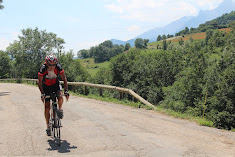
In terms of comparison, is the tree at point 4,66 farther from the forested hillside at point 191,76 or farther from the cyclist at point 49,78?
the cyclist at point 49,78

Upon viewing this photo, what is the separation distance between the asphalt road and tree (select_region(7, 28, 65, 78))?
42.4m

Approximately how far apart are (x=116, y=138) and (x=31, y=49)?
4814 cm

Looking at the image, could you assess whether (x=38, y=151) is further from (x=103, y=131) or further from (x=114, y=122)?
(x=114, y=122)

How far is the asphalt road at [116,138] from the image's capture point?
4.39 m

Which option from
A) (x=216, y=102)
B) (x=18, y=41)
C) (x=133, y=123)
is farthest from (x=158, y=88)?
(x=18, y=41)

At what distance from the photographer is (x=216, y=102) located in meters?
8.38

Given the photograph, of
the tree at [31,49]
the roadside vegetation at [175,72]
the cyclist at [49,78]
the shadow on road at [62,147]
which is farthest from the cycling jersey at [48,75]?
the tree at [31,49]

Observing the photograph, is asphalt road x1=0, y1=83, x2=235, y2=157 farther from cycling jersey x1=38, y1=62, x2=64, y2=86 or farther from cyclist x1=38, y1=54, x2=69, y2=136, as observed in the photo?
cycling jersey x1=38, y1=62, x2=64, y2=86

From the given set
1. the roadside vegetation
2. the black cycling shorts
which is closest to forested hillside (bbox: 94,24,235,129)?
the roadside vegetation

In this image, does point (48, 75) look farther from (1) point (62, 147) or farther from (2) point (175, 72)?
(2) point (175, 72)

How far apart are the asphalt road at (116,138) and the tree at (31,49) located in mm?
42378

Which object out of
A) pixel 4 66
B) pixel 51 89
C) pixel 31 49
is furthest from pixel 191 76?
pixel 4 66

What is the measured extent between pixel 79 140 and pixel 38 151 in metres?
1.03

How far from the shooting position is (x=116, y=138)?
17.3 ft
